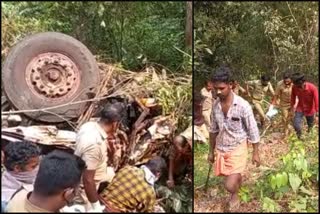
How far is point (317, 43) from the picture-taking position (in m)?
2.37

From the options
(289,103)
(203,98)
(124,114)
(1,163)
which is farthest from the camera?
(289,103)

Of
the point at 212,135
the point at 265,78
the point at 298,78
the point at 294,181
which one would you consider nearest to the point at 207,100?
the point at 212,135

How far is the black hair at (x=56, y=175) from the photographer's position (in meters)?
1.81

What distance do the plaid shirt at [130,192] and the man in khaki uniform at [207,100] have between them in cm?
37

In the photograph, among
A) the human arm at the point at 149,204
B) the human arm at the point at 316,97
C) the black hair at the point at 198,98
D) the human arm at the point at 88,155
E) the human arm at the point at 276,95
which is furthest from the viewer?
the human arm at the point at 276,95

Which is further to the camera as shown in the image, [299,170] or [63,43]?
[299,170]

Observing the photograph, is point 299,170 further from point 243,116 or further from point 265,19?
point 265,19

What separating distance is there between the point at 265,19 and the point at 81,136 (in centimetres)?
89

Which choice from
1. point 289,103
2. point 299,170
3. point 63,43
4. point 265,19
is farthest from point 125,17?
point 299,170

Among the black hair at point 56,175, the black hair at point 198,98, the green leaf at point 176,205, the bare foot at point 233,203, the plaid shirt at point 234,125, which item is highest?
the black hair at point 198,98

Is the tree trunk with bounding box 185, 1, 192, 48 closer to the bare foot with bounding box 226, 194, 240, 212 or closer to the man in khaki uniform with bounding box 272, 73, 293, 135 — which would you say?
the man in khaki uniform with bounding box 272, 73, 293, 135

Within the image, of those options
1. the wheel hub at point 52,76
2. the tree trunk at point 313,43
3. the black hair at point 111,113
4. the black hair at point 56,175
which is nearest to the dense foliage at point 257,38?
the tree trunk at point 313,43

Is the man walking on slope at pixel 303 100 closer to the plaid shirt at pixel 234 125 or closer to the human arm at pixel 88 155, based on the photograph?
the plaid shirt at pixel 234 125

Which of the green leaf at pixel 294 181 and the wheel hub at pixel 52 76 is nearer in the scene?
the wheel hub at pixel 52 76
